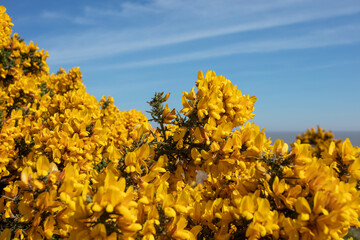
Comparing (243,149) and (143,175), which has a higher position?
(243,149)

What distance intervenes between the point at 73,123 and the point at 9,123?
125 cm

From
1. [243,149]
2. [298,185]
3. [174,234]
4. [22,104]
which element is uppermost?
[22,104]

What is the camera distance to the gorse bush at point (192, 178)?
118cm

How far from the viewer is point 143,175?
1.55 metres

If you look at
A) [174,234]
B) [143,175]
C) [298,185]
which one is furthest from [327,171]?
[143,175]

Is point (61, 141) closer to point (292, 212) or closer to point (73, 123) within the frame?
point (73, 123)

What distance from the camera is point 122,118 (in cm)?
533

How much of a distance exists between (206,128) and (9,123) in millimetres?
2279

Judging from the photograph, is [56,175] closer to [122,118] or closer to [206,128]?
[206,128]

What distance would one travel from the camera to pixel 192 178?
1.95m

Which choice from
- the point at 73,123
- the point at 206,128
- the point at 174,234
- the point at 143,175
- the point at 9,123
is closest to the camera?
the point at 174,234

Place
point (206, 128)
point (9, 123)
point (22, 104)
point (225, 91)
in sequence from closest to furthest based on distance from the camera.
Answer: point (206, 128)
point (225, 91)
point (9, 123)
point (22, 104)

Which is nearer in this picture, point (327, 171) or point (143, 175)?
point (327, 171)

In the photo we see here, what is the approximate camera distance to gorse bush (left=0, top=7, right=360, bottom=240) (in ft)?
3.86
